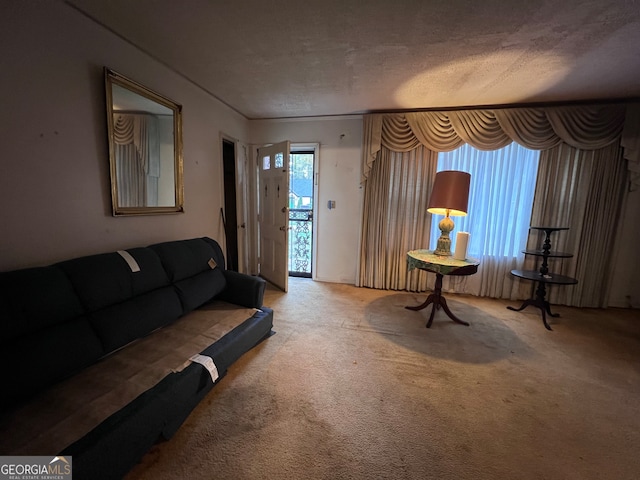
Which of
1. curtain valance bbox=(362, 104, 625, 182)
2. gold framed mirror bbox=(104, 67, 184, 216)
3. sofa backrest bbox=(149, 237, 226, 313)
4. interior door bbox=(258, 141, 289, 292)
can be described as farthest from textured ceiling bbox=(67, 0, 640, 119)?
sofa backrest bbox=(149, 237, 226, 313)

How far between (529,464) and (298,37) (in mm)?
2874

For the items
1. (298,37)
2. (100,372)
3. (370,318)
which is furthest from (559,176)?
(100,372)

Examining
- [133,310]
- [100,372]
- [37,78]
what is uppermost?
[37,78]

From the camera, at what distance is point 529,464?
4.27ft

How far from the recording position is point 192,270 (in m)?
2.19

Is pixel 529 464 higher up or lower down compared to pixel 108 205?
lower down

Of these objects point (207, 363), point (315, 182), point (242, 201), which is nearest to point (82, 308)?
point (207, 363)

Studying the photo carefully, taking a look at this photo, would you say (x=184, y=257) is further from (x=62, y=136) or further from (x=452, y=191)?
(x=452, y=191)

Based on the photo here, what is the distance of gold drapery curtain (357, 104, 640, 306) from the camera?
2879mm

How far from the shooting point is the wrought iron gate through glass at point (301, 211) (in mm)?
4254

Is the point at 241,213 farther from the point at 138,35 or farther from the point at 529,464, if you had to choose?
the point at 529,464

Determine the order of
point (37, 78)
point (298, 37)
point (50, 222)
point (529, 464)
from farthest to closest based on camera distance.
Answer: point (298, 37) < point (50, 222) < point (37, 78) < point (529, 464)

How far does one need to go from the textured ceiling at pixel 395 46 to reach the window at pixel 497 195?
62cm

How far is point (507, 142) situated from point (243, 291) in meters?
3.36
